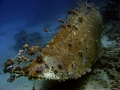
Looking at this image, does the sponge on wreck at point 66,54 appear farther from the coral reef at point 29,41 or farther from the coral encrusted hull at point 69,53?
the coral reef at point 29,41

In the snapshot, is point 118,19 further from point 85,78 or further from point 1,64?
point 1,64

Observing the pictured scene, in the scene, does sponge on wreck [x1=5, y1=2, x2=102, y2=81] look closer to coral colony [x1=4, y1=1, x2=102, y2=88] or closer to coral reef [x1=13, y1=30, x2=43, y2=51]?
coral colony [x1=4, y1=1, x2=102, y2=88]

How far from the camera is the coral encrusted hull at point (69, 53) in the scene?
10.7 ft

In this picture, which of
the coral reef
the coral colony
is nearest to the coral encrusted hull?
the coral colony

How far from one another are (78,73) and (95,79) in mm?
1773

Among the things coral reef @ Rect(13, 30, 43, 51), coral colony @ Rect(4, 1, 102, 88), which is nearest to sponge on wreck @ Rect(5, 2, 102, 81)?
coral colony @ Rect(4, 1, 102, 88)

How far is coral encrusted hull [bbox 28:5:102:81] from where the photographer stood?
10.7 feet

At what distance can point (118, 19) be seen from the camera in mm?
10562

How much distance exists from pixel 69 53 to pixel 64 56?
261 mm

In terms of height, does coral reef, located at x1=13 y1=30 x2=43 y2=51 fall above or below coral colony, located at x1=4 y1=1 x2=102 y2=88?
above

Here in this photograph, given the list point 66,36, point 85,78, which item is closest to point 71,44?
point 66,36

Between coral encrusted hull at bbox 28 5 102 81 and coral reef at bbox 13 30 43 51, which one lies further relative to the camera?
coral reef at bbox 13 30 43 51

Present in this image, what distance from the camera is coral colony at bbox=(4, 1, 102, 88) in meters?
3.23

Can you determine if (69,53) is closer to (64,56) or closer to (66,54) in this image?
(66,54)
